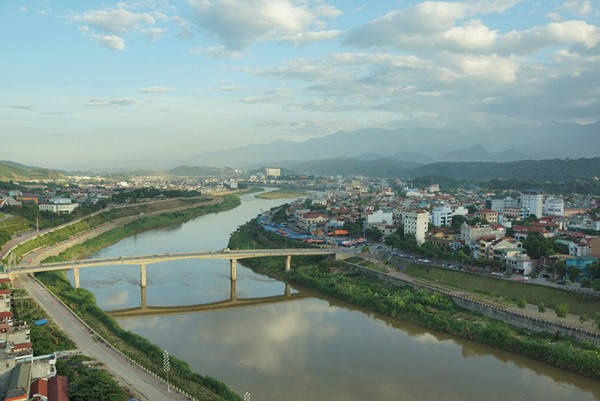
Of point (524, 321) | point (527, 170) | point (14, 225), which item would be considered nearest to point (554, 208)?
point (524, 321)

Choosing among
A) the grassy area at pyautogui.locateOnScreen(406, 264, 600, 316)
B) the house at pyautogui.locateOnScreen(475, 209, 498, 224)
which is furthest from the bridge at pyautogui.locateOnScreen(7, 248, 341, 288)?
the house at pyautogui.locateOnScreen(475, 209, 498, 224)

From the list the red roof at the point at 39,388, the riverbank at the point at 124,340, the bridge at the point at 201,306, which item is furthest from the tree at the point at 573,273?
the red roof at the point at 39,388

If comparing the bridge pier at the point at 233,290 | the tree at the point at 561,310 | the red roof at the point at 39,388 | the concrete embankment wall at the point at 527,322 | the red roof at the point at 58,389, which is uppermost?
the red roof at the point at 39,388

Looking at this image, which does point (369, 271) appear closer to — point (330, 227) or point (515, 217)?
point (330, 227)

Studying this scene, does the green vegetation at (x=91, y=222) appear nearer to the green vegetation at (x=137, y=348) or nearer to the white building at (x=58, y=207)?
the white building at (x=58, y=207)

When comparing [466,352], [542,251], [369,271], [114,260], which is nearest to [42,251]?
[114,260]

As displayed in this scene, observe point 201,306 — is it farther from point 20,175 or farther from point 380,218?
point 20,175

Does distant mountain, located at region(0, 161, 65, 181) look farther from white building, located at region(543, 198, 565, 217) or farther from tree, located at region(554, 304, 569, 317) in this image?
tree, located at region(554, 304, 569, 317)
